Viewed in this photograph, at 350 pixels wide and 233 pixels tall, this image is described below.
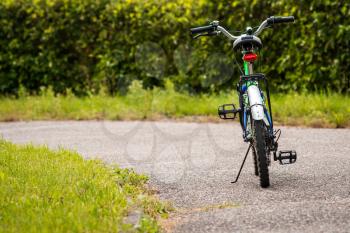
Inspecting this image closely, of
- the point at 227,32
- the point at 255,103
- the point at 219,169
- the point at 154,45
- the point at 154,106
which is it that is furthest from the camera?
the point at 154,45

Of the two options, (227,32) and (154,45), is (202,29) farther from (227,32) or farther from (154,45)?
(154,45)

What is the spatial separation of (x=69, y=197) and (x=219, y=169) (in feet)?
7.84

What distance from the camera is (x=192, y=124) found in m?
11.1

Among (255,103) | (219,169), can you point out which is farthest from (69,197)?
(219,169)

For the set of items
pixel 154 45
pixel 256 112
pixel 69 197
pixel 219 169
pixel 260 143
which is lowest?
pixel 219 169

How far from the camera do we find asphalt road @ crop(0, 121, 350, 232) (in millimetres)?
4926

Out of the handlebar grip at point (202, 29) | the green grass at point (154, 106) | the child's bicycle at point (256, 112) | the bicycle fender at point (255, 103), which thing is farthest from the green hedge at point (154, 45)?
the bicycle fender at point (255, 103)

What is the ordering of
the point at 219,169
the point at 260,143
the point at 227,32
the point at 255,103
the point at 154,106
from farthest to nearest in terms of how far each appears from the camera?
the point at 154,106, the point at 219,169, the point at 227,32, the point at 255,103, the point at 260,143

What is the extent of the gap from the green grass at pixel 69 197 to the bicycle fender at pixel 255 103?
Answer: 1.13m

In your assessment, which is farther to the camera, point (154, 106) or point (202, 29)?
point (154, 106)

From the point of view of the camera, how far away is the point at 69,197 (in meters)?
5.24

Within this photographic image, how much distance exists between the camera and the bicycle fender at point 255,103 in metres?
5.83

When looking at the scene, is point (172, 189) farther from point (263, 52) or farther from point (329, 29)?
point (263, 52)

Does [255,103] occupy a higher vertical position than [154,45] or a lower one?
lower
